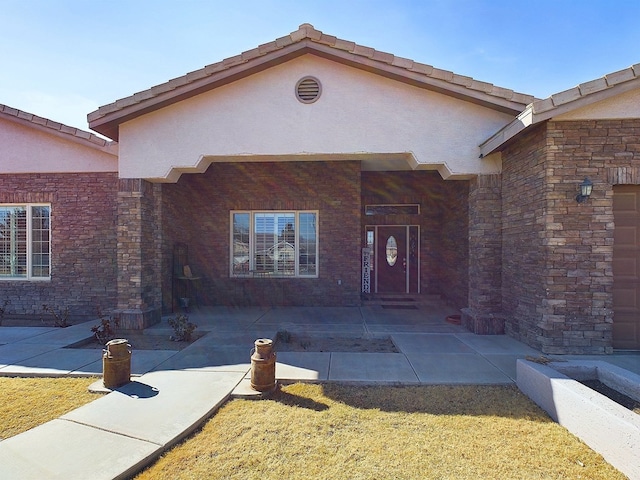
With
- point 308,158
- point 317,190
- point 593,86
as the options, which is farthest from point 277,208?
point 593,86

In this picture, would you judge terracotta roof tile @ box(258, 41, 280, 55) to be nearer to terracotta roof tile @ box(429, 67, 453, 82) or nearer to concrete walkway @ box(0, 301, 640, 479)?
terracotta roof tile @ box(429, 67, 453, 82)

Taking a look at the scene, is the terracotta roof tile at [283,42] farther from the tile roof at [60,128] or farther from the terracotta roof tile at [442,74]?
the tile roof at [60,128]

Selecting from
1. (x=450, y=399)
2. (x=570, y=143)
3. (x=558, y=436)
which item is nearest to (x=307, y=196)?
(x=570, y=143)

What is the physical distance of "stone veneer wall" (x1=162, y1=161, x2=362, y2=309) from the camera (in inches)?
381

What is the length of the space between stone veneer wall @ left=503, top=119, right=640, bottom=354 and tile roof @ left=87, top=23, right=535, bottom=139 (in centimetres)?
141

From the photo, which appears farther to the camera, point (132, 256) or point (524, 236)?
point (132, 256)

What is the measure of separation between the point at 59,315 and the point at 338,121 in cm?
777

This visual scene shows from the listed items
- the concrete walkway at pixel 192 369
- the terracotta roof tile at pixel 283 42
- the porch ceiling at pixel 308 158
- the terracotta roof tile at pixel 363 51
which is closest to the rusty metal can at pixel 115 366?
the concrete walkway at pixel 192 369

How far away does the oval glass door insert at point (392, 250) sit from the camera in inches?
469

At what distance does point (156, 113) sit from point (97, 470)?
21.3 ft

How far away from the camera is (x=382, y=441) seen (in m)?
3.17

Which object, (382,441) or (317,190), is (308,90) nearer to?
(317,190)

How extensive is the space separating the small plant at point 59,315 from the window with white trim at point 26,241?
0.81 meters

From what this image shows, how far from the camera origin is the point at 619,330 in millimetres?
5453
